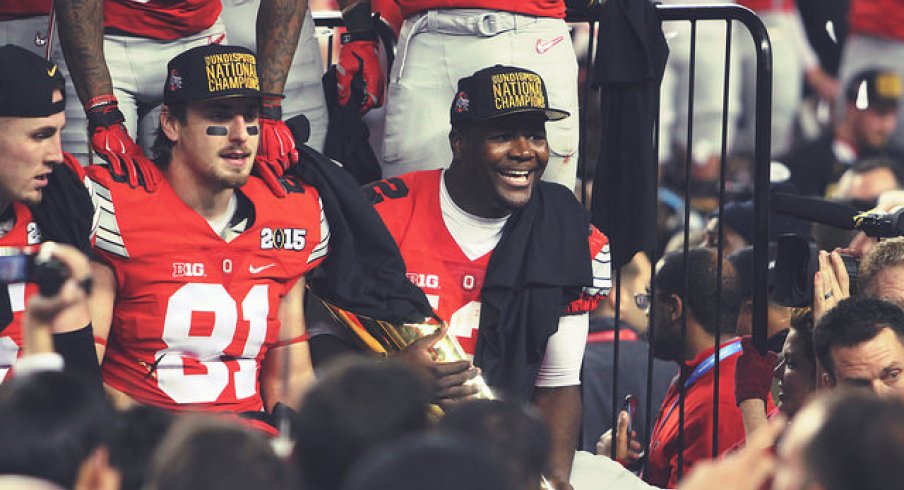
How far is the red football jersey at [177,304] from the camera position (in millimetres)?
5102

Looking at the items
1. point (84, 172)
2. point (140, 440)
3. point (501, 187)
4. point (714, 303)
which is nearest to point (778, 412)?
point (714, 303)

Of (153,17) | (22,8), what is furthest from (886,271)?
(22,8)

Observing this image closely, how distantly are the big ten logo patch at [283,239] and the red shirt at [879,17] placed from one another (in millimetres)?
6494

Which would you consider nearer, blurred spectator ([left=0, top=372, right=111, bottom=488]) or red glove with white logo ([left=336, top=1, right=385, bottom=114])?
blurred spectator ([left=0, top=372, right=111, bottom=488])

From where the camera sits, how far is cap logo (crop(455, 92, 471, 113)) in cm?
586

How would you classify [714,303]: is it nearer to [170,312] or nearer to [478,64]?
[478,64]

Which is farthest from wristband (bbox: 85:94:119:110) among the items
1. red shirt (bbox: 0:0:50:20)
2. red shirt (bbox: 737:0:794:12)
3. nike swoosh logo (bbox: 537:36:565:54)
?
red shirt (bbox: 737:0:794:12)

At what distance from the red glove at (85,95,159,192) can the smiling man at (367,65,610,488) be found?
37.6 inches

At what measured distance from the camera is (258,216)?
17.6 feet

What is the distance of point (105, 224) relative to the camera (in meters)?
5.04

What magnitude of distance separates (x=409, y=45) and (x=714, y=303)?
67.4 inches

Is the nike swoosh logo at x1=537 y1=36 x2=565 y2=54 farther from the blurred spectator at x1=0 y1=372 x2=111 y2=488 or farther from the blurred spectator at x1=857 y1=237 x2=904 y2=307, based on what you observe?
the blurred spectator at x1=0 y1=372 x2=111 y2=488

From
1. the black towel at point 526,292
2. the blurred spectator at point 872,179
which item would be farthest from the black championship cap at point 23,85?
the blurred spectator at point 872,179

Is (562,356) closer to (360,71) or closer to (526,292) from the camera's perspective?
(526,292)
